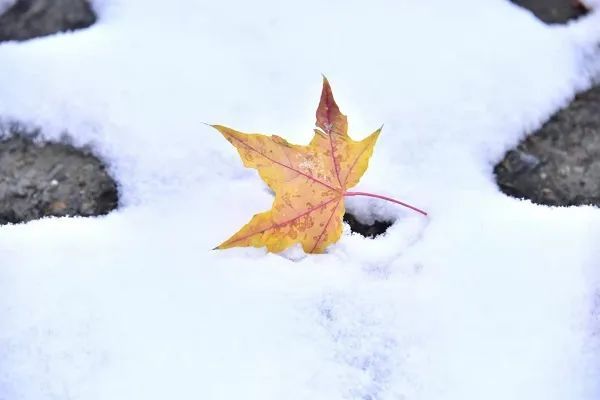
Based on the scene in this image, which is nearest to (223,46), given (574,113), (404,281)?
(404,281)

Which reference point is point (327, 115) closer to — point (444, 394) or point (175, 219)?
point (175, 219)

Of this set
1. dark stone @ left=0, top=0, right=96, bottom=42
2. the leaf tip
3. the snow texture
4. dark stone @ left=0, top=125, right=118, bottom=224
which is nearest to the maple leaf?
the leaf tip

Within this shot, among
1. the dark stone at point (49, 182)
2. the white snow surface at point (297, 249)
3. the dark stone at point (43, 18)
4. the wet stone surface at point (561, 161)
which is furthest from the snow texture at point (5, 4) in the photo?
the wet stone surface at point (561, 161)

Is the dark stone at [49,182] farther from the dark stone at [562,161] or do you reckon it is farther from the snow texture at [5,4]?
the dark stone at [562,161]

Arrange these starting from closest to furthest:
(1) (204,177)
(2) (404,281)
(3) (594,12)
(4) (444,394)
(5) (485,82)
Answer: (4) (444,394), (2) (404,281), (1) (204,177), (5) (485,82), (3) (594,12)

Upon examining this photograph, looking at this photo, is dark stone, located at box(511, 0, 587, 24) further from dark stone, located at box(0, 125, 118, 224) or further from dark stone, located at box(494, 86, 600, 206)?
dark stone, located at box(0, 125, 118, 224)

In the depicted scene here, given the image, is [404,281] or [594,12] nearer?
[404,281]

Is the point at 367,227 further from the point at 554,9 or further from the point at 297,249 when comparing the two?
the point at 554,9
